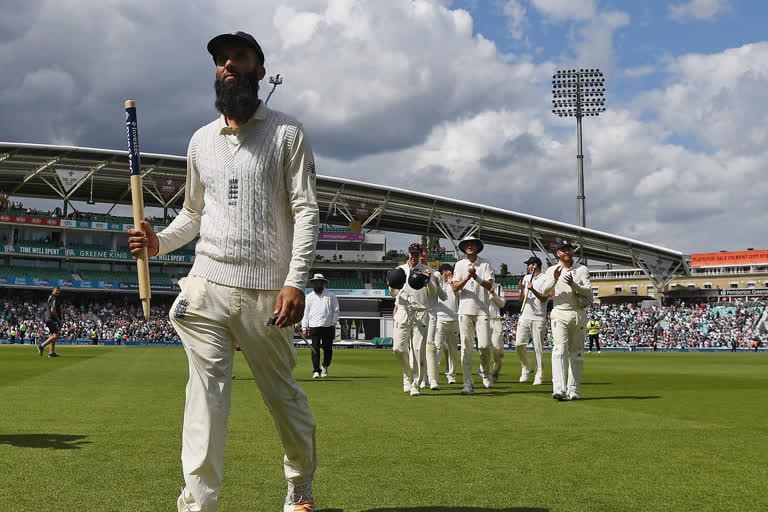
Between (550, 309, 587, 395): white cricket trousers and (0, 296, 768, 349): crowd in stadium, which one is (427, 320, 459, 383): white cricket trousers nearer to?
(550, 309, 587, 395): white cricket trousers

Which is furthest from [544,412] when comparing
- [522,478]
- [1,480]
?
[1,480]

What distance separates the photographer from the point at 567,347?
396 inches

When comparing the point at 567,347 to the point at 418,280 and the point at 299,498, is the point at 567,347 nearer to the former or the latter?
the point at 418,280

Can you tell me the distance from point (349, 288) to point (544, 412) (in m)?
58.1

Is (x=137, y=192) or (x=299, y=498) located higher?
(x=137, y=192)

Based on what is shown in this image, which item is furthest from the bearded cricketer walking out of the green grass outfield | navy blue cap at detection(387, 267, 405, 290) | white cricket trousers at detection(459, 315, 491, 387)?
white cricket trousers at detection(459, 315, 491, 387)

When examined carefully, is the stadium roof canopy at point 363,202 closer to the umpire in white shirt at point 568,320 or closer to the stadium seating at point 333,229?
the stadium seating at point 333,229

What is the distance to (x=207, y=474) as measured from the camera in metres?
3.23

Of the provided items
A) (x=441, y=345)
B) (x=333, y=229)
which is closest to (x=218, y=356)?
(x=441, y=345)

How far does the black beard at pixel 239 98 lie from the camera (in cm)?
354

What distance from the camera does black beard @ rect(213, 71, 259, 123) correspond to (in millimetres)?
3540

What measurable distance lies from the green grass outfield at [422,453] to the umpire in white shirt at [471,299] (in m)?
0.75

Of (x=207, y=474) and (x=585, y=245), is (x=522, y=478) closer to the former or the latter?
(x=207, y=474)

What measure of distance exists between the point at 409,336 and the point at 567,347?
245cm
